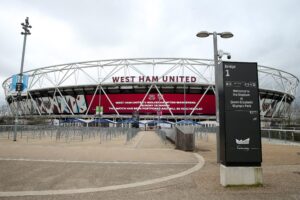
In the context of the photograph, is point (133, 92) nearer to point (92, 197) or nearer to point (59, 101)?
point (59, 101)

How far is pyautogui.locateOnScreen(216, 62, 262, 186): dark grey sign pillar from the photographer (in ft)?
27.2

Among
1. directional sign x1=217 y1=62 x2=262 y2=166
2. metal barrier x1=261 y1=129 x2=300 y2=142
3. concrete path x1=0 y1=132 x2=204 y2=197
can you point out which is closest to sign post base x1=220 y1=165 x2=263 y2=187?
directional sign x1=217 y1=62 x2=262 y2=166

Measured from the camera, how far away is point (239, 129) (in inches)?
330

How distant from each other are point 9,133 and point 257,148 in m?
30.4

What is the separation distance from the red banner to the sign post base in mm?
71026

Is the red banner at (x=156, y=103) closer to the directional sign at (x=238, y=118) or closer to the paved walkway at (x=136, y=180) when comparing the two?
the paved walkway at (x=136, y=180)

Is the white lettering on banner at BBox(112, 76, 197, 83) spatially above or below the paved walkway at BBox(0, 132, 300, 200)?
above

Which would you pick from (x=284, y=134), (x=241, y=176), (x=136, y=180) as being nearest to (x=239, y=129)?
(x=241, y=176)

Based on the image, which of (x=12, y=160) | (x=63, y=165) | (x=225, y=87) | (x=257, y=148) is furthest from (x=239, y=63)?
(x=12, y=160)

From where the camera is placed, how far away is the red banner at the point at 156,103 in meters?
80.8

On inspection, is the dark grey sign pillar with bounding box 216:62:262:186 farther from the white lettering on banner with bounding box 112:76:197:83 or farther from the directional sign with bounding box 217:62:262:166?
the white lettering on banner with bounding box 112:76:197:83

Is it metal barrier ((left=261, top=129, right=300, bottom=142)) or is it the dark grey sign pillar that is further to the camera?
metal barrier ((left=261, top=129, right=300, bottom=142))

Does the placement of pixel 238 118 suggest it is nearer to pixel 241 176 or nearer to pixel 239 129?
pixel 239 129

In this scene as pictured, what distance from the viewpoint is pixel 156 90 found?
81.1 m
